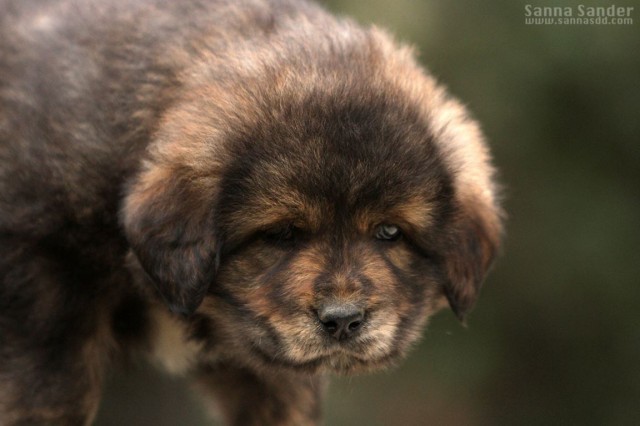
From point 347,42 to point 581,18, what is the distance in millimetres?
2844

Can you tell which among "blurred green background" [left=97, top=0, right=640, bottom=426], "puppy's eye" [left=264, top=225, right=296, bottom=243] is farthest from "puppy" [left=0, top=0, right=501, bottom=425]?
"blurred green background" [left=97, top=0, right=640, bottom=426]

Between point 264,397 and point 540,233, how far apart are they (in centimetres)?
300

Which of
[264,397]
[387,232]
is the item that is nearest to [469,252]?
[387,232]

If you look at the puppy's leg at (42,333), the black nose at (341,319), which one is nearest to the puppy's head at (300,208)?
the black nose at (341,319)

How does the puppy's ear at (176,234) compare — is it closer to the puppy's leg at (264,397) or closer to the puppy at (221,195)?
the puppy at (221,195)

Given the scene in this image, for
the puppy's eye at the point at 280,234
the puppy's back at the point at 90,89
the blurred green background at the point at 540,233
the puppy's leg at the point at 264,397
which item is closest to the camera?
the puppy's eye at the point at 280,234

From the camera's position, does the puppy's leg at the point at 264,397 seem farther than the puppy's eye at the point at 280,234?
Yes

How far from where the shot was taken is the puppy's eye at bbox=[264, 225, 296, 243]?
3939mm

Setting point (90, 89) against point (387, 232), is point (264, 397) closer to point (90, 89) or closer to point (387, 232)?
point (387, 232)

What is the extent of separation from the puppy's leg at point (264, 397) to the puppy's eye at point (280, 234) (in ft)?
3.91

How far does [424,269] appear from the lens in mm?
4219

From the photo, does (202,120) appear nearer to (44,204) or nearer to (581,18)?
(44,204)

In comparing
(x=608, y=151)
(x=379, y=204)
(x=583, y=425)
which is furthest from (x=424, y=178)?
(x=583, y=425)

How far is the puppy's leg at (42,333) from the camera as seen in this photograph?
422cm
